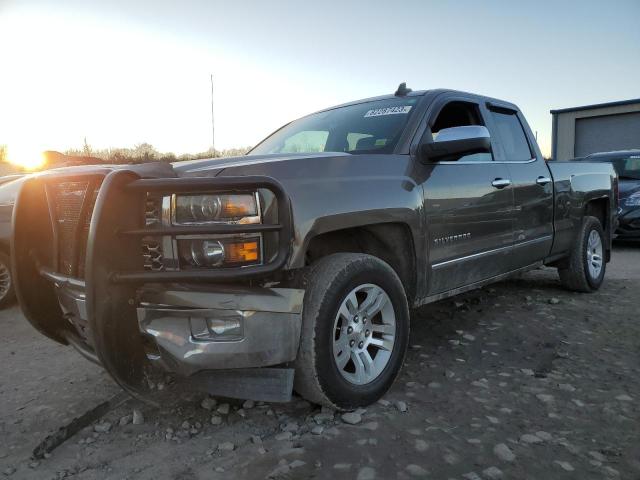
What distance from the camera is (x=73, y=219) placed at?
8.39 feet

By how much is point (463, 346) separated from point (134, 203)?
2.54 metres

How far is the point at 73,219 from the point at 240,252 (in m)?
0.98

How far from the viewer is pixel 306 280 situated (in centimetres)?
245

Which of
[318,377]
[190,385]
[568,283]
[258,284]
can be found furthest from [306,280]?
[568,283]

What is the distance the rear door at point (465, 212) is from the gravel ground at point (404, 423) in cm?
59

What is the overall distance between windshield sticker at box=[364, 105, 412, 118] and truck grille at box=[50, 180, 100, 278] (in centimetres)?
195

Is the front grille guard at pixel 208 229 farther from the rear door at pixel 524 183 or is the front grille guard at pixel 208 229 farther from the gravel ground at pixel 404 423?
the rear door at pixel 524 183

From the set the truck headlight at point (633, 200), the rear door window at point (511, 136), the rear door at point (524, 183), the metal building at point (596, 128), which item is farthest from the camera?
the metal building at point (596, 128)

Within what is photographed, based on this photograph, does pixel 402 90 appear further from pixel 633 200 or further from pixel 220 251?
pixel 633 200

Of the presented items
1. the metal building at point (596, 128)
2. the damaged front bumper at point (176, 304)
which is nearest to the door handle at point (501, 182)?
the damaged front bumper at point (176, 304)

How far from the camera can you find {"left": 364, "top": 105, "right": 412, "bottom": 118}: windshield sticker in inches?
136

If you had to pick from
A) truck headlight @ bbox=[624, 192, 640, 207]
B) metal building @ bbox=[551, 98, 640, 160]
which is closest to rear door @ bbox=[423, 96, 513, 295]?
truck headlight @ bbox=[624, 192, 640, 207]

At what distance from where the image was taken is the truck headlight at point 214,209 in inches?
87.3

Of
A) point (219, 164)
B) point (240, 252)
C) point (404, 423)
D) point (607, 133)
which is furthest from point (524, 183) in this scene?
point (607, 133)
